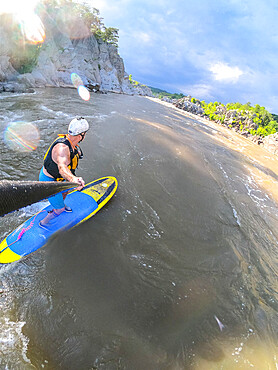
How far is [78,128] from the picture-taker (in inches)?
143

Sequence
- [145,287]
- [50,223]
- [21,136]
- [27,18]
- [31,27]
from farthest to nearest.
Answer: [31,27], [27,18], [21,136], [50,223], [145,287]

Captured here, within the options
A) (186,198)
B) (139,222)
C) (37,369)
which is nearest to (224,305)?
(139,222)

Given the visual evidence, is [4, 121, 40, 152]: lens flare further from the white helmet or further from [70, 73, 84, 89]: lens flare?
[70, 73, 84, 89]: lens flare

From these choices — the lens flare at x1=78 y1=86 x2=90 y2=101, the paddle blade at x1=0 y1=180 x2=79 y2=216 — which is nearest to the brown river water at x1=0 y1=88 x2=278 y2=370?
the paddle blade at x1=0 y1=180 x2=79 y2=216

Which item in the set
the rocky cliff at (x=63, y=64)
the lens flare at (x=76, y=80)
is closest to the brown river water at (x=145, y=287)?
the rocky cliff at (x=63, y=64)

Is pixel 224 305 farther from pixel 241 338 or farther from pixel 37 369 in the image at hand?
pixel 37 369

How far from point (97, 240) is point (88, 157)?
523cm

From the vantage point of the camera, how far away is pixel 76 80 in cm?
3716

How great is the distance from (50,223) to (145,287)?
2545 mm

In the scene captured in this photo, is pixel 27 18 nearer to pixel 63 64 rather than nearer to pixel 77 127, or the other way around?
pixel 63 64

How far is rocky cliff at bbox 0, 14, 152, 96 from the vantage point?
76.7 feet

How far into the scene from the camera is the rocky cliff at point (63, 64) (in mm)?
23375

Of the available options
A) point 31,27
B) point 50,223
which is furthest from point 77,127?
point 31,27

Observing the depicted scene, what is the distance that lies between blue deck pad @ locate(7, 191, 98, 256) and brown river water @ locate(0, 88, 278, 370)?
205 millimetres
